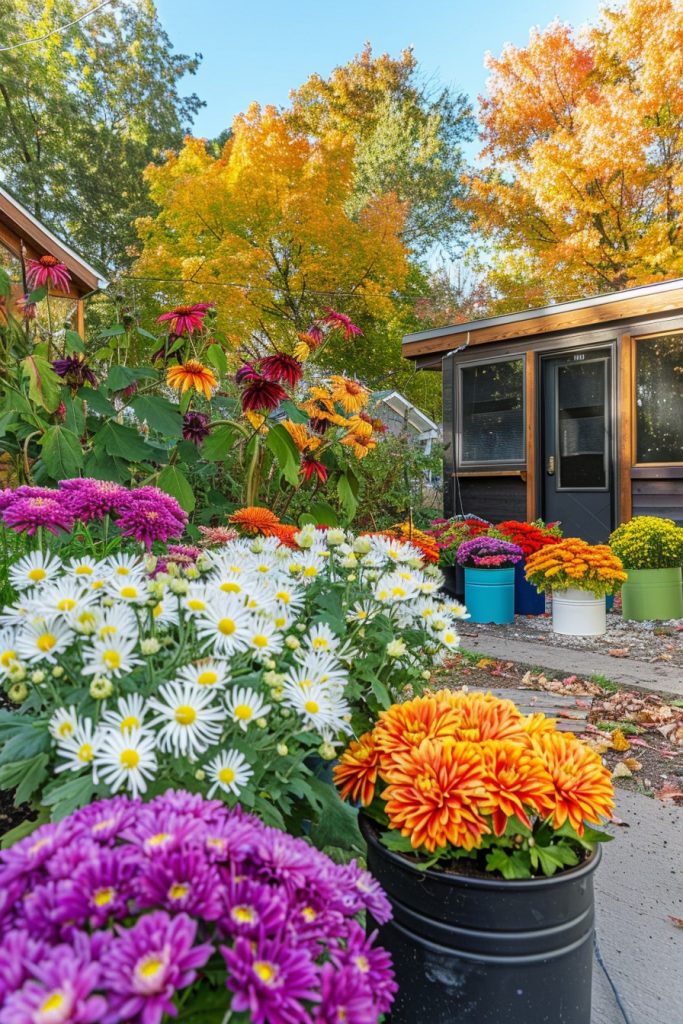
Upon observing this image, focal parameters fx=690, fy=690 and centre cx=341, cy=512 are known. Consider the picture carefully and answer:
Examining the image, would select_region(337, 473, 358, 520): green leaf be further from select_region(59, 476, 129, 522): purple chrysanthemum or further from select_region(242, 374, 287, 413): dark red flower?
select_region(59, 476, 129, 522): purple chrysanthemum

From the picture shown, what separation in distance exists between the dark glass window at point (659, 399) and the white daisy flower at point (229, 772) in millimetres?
5736

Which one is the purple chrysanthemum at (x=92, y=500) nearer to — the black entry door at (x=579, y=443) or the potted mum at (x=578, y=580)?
the potted mum at (x=578, y=580)

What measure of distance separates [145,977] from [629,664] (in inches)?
138

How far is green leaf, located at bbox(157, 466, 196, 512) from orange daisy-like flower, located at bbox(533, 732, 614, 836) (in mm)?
1454

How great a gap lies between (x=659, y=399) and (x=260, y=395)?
15.5 ft

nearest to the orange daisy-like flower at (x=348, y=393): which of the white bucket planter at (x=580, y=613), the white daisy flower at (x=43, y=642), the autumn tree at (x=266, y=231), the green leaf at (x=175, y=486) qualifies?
the green leaf at (x=175, y=486)

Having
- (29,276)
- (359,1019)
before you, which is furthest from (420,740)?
(29,276)

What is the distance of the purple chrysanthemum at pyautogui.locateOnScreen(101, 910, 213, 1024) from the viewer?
1.56ft

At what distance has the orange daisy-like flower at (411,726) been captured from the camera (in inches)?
39.0

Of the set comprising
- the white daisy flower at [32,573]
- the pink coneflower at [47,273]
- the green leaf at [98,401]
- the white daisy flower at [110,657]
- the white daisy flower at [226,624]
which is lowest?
the white daisy flower at [110,657]

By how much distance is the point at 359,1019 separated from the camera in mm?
551

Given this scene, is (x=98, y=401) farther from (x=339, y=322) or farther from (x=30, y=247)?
(x=30, y=247)

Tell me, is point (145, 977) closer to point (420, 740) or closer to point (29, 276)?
point (420, 740)

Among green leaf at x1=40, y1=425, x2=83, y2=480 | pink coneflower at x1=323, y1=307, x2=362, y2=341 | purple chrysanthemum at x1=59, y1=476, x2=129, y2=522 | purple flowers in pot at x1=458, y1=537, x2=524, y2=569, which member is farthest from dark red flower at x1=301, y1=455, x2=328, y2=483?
purple flowers in pot at x1=458, y1=537, x2=524, y2=569
